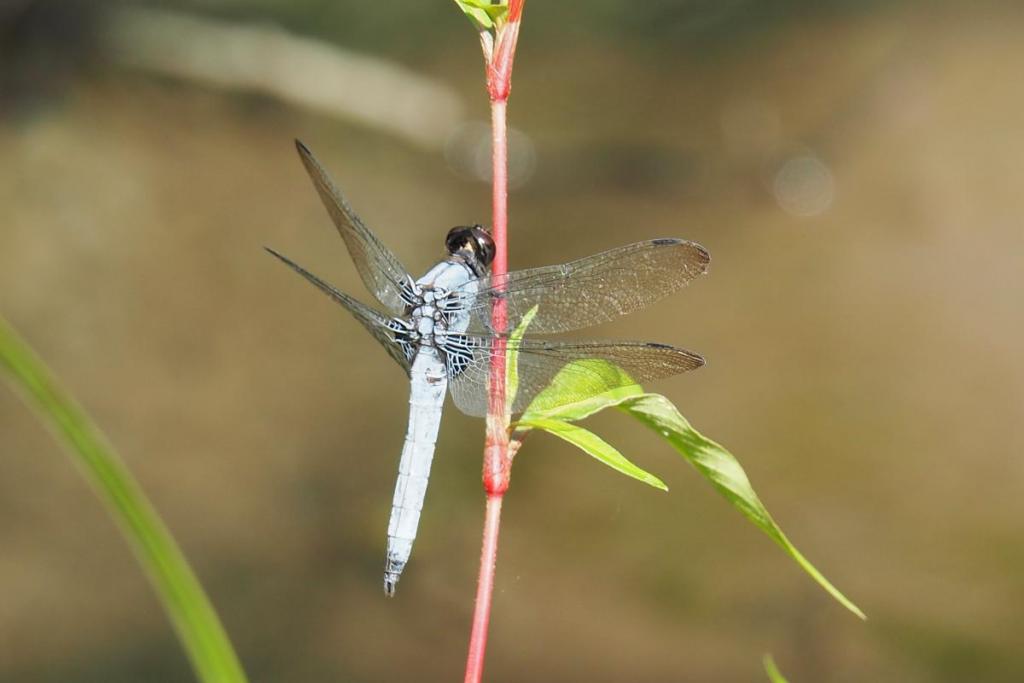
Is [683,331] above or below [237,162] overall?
below

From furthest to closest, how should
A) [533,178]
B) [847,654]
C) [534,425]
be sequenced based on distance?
[533,178]
[847,654]
[534,425]

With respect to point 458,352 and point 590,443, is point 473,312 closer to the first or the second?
point 458,352

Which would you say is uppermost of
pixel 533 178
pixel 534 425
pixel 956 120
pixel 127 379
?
pixel 956 120

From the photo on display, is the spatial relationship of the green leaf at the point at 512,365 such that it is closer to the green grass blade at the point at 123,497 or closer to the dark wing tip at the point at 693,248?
the dark wing tip at the point at 693,248

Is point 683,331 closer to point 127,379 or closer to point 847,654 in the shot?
point 847,654

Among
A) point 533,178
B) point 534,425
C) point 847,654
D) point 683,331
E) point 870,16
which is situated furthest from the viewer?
point 870,16

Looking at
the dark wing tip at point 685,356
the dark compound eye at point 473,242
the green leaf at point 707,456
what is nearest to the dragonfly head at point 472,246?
the dark compound eye at point 473,242

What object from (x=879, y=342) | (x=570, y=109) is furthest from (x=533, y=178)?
(x=879, y=342)
